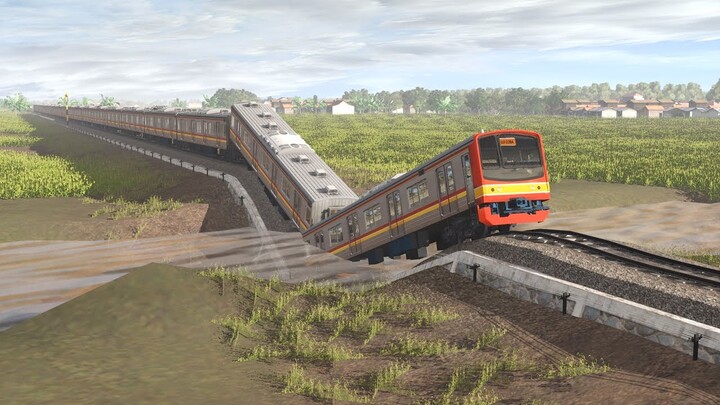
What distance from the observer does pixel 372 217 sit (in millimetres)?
27703

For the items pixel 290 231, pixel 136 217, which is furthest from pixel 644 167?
pixel 136 217

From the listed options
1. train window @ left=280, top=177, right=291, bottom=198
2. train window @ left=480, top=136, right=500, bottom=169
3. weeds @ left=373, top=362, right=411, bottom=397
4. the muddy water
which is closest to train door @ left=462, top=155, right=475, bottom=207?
train window @ left=480, top=136, right=500, bottom=169

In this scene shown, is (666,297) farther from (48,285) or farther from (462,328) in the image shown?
(48,285)

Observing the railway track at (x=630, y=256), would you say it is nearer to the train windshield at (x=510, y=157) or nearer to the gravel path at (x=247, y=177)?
the train windshield at (x=510, y=157)

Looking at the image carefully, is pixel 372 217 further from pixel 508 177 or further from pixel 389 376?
pixel 389 376

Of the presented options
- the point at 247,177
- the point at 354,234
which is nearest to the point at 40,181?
the point at 247,177

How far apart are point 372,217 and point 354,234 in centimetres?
169

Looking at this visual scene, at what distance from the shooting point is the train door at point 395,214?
85.0ft

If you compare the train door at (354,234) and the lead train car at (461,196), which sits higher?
the lead train car at (461,196)

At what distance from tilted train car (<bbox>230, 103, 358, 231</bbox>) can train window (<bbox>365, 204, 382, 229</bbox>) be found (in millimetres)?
4655

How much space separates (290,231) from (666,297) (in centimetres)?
2520

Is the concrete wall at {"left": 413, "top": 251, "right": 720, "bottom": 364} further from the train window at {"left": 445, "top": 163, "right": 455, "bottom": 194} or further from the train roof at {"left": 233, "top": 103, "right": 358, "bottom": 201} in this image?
the train roof at {"left": 233, "top": 103, "right": 358, "bottom": 201}

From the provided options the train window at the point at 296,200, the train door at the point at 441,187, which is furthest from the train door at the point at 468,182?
Result: the train window at the point at 296,200

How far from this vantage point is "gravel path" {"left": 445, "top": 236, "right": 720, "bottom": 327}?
15328 millimetres
